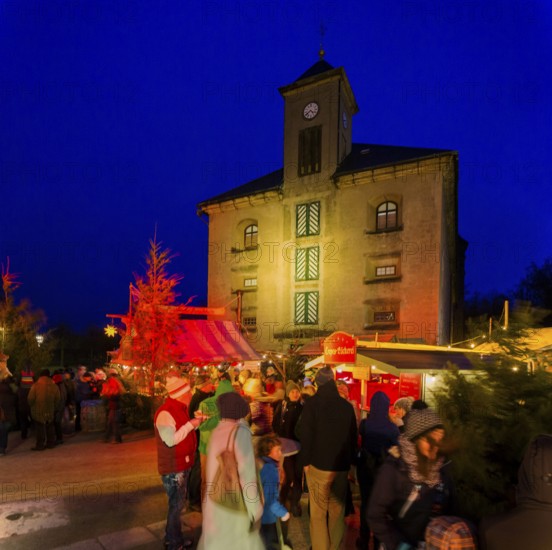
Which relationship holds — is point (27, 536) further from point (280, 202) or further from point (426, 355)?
point (280, 202)

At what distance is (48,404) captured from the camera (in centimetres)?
912

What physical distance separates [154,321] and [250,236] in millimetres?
13122

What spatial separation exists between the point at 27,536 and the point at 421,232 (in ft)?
61.8

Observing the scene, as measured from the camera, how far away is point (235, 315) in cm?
2533

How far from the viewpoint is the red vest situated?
14.3 feet

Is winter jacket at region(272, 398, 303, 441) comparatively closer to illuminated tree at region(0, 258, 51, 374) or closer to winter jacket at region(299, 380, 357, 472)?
winter jacket at region(299, 380, 357, 472)

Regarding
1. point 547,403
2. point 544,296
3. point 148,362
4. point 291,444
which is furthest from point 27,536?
point 544,296

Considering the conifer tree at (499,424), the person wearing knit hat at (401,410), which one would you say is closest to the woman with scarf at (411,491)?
the conifer tree at (499,424)

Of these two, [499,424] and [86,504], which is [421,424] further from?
[86,504]

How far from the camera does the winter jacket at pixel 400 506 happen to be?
273cm

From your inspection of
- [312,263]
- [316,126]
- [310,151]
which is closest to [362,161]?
[310,151]

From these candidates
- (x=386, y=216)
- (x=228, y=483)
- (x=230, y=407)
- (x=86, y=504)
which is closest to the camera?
(x=228, y=483)

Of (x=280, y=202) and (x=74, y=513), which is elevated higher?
(x=280, y=202)

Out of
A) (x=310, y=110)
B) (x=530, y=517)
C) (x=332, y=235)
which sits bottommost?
(x=530, y=517)
